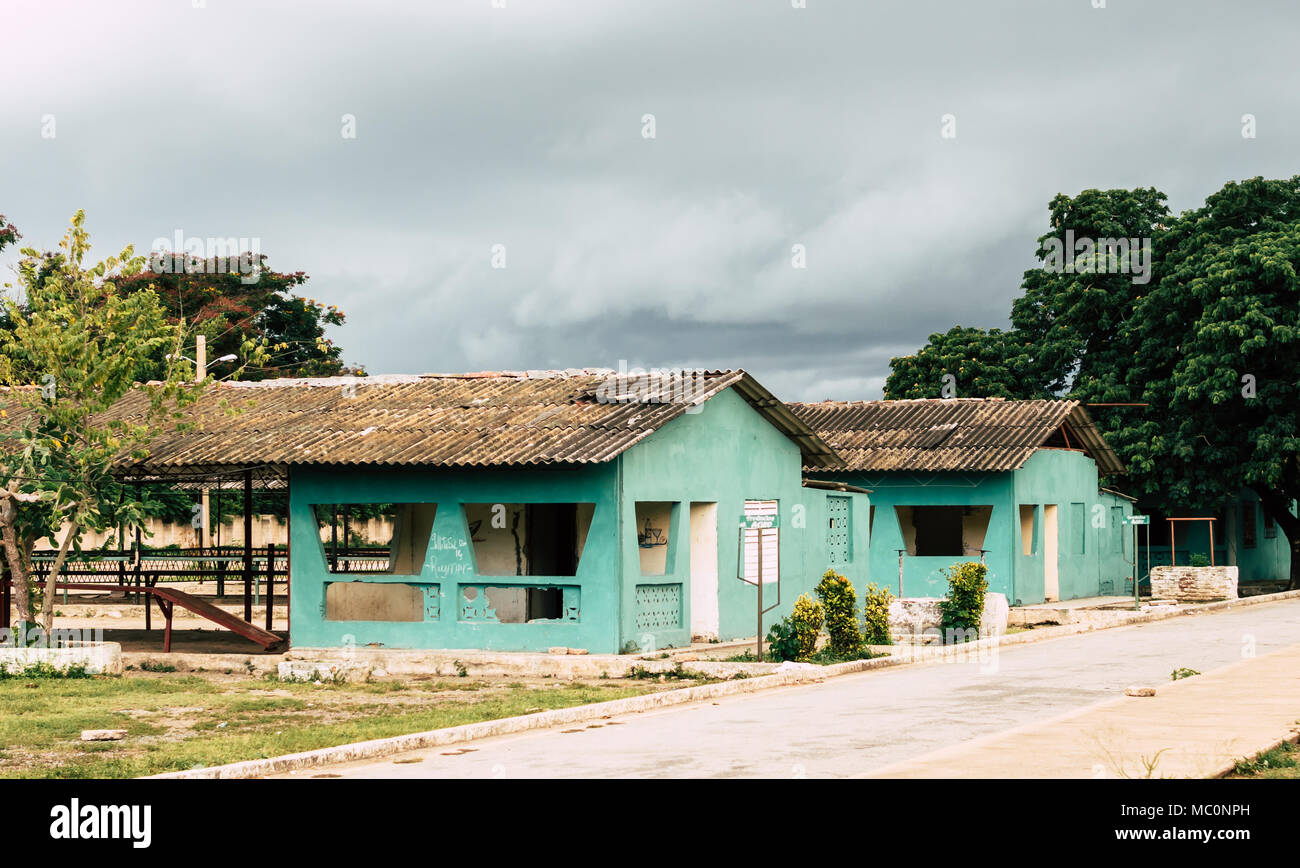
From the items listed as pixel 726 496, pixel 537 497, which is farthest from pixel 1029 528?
pixel 537 497

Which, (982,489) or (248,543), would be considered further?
(982,489)

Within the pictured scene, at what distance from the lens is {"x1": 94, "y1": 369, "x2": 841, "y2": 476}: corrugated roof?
66.4ft

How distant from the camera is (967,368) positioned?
47562mm

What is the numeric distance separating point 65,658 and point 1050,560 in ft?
74.7

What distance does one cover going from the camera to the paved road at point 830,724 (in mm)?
10688

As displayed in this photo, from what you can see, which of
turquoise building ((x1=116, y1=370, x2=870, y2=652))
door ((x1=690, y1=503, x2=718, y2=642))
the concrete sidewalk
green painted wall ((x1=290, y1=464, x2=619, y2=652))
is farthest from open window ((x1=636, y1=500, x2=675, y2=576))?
the concrete sidewalk

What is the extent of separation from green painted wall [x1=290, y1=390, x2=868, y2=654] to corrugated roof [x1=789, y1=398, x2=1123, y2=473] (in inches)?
392

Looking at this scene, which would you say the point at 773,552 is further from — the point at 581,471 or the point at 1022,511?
the point at 1022,511

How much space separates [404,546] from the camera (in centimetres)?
2352

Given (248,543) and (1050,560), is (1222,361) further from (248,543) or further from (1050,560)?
(248,543)

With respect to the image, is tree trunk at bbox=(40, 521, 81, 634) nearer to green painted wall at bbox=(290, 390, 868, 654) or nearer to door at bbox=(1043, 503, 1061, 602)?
green painted wall at bbox=(290, 390, 868, 654)

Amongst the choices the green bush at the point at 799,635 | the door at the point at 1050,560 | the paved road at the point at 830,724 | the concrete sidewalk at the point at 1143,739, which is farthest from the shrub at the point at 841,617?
the door at the point at 1050,560

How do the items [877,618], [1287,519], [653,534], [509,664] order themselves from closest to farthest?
[509,664] → [877,618] → [653,534] → [1287,519]
